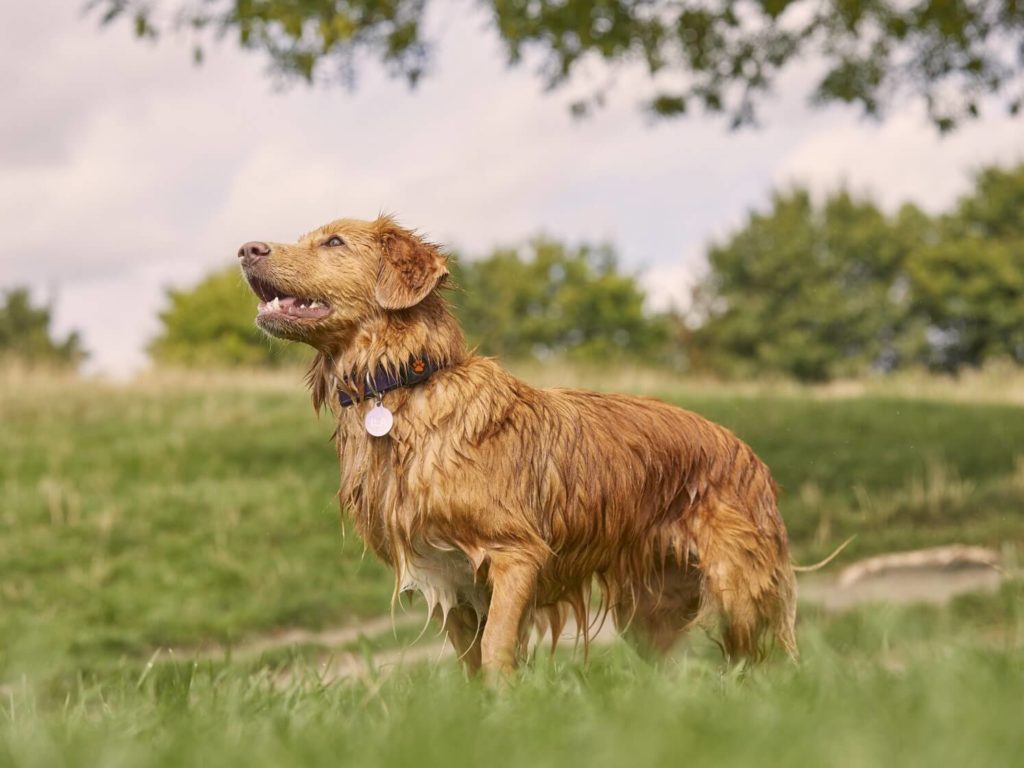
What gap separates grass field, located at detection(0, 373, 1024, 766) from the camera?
9.56 feet

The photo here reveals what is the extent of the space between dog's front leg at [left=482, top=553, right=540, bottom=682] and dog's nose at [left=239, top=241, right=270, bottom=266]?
1.66m

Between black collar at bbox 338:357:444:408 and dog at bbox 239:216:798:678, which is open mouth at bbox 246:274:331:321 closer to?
dog at bbox 239:216:798:678

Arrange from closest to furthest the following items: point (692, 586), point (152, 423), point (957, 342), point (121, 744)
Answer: point (121, 744) → point (692, 586) → point (152, 423) → point (957, 342)

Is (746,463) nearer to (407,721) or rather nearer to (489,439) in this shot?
(489,439)

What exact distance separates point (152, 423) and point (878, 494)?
10971 mm

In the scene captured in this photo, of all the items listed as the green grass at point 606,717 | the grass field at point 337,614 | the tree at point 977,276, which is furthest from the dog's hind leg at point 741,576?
the tree at point 977,276

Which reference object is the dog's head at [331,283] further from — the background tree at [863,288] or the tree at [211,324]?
the tree at [211,324]

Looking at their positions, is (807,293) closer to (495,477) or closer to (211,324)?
(211,324)

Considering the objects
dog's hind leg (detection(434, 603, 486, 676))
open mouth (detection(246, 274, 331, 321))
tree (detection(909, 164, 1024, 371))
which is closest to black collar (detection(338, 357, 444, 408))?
open mouth (detection(246, 274, 331, 321))

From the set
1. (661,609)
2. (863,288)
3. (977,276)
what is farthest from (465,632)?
(863,288)

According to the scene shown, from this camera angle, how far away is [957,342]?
50.8 meters

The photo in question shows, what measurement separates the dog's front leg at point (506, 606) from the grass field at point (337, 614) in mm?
232

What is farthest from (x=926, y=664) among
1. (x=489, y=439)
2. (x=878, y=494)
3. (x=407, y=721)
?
(x=878, y=494)

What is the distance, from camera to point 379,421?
16.7ft
